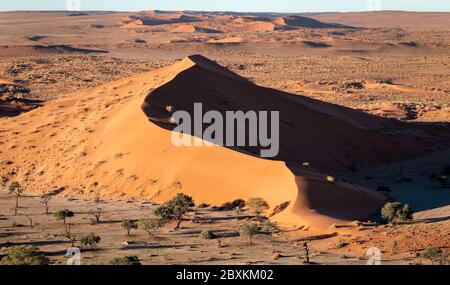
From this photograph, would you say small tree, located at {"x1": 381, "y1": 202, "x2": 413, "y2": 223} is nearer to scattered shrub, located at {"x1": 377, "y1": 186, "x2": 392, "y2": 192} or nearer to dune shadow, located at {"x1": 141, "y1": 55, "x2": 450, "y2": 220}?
scattered shrub, located at {"x1": 377, "y1": 186, "x2": 392, "y2": 192}

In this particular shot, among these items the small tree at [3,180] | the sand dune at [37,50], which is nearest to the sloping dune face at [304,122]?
the small tree at [3,180]

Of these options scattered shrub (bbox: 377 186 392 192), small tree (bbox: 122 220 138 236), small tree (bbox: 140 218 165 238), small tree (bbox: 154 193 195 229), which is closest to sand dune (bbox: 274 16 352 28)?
scattered shrub (bbox: 377 186 392 192)

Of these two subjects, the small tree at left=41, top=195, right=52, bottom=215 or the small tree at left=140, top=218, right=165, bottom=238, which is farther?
the small tree at left=41, top=195, right=52, bottom=215

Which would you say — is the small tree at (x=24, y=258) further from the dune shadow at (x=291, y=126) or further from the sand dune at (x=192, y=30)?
the sand dune at (x=192, y=30)

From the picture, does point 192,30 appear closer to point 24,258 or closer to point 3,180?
point 3,180

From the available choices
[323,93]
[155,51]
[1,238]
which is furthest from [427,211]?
[155,51]

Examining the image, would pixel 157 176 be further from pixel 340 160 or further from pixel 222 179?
pixel 340 160
